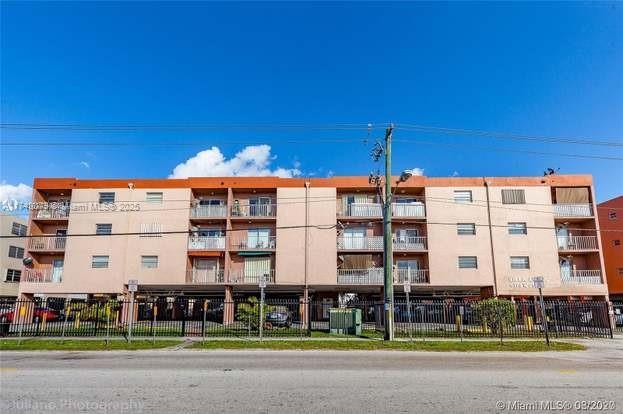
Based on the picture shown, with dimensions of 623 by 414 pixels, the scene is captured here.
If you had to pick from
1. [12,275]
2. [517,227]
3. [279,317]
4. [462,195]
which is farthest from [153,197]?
[517,227]

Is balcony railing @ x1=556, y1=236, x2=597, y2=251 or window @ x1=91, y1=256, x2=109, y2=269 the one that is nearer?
balcony railing @ x1=556, y1=236, x2=597, y2=251

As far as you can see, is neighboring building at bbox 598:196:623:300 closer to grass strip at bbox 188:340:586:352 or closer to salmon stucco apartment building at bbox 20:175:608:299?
salmon stucco apartment building at bbox 20:175:608:299

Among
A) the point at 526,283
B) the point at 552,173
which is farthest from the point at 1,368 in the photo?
the point at 552,173

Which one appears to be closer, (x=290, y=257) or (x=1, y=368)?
(x=1, y=368)

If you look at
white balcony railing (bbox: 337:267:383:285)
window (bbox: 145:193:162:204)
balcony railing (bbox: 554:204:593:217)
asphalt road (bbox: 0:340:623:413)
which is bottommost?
asphalt road (bbox: 0:340:623:413)

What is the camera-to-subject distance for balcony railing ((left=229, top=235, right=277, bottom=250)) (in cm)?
3516

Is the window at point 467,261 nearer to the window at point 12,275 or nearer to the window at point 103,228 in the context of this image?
the window at point 103,228

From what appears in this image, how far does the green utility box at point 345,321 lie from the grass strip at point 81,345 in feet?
24.7

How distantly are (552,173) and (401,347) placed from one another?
30110 millimetres

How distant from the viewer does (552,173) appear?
38.8 m

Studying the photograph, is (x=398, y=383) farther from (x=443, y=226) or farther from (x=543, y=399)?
(x=443, y=226)

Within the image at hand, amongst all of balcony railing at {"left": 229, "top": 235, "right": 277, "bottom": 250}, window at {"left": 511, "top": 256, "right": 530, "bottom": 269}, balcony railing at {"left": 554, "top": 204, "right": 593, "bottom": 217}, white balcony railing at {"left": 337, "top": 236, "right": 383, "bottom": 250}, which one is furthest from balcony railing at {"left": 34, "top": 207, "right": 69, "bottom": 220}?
balcony railing at {"left": 554, "top": 204, "right": 593, "bottom": 217}

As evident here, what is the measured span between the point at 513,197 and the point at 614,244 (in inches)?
753

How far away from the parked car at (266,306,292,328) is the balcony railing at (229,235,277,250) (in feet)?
35.6
